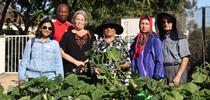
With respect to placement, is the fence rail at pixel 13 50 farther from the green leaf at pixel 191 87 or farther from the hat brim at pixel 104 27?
Answer: the green leaf at pixel 191 87

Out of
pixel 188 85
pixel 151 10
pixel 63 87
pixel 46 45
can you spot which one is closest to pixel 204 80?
pixel 188 85

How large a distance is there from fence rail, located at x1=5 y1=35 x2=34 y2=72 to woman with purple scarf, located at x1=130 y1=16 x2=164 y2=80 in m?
14.0

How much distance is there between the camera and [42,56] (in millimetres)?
5699

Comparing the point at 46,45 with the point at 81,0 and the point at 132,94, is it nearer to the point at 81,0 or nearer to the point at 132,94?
the point at 132,94

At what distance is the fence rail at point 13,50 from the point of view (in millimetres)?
19250

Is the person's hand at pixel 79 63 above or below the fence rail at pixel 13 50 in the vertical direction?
above

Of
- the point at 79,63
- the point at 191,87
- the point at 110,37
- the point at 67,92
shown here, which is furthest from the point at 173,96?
the point at 79,63

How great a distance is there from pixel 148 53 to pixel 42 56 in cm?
118

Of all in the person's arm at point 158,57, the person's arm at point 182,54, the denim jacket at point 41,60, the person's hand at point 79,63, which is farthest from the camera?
the person's hand at point 79,63

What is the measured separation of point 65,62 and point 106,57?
7.95ft

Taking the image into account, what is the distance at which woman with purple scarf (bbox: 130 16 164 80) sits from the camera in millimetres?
5484

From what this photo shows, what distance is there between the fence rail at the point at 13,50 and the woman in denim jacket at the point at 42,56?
13.6 meters

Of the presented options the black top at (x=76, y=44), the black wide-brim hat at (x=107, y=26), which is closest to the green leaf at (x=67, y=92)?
the black wide-brim hat at (x=107, y=26)

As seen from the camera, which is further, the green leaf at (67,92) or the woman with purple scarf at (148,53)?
the woman with purple scarf at (148,53)
